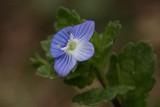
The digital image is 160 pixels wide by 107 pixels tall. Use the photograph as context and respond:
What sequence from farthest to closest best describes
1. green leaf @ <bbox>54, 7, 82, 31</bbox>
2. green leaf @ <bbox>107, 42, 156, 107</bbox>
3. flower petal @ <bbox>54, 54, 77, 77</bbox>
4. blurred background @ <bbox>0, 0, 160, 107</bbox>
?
1. blurred background @ <bbox>0, 0, 160, 107</bbox>
2. green leaf @ <bbox>107, 42, 156, 107</bbox>
3. green leaf @ <bbox>54, 7, 82, 31</bbox>
4. flower petal @ <bbox>54, 54, 77, 77</bbox>

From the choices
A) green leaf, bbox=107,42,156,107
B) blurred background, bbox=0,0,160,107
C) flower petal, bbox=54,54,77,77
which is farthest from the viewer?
blurred background, bbox=0,0,160,107

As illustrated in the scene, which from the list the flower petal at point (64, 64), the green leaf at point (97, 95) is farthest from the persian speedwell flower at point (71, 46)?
the green leaf at point (97, 95)

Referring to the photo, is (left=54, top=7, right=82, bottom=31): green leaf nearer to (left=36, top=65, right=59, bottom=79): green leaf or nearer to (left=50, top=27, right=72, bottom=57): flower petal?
(left=50, top=27, right=72, bottom=57): flower petal

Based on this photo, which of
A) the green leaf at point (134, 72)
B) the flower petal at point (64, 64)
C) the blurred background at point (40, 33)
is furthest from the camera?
the blurred background at point (40, 33)

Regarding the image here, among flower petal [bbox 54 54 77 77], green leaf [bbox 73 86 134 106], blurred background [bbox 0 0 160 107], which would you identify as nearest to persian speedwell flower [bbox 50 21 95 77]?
flower petal [bbox 54 54 77 77]

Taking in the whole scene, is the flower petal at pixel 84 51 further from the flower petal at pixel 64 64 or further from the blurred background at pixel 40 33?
the blurred background at pixel 40 33

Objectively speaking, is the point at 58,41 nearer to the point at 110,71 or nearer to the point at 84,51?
the point at 84,51
